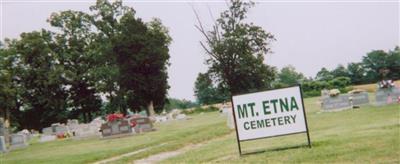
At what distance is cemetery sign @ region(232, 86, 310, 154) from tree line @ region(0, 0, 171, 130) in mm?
42146

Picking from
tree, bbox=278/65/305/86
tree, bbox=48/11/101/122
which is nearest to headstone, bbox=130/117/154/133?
tree, bbox=48/11/101/122

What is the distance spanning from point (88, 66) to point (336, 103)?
38445 mm

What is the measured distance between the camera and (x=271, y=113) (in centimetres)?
931

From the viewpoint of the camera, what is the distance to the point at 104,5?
55312mm

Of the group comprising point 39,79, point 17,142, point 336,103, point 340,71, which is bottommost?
point 17,142

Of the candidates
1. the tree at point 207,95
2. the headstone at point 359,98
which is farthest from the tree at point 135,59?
the headstone at point 359,98

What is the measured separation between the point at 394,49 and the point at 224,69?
4737 centimetres

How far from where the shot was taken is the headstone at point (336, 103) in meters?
25.0

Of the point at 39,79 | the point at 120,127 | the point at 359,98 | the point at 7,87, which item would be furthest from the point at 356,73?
the point at 7,87

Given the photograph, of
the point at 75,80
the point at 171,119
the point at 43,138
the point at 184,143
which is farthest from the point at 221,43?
the point at 184,143

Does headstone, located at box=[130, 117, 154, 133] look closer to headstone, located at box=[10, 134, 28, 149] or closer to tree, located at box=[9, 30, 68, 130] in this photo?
headstone, located at box=[10, 134, 28, 149]

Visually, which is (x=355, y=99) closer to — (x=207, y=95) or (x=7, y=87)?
(x=7, y=87)

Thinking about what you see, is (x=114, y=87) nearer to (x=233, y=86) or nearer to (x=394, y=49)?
(x=233, y=86)

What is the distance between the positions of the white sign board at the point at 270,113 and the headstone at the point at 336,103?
1642 cm
